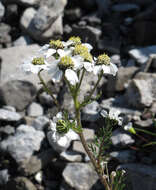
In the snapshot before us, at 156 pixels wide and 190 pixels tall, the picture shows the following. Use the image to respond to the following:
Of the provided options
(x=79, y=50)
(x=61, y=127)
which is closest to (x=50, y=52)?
(x=79, y=50)

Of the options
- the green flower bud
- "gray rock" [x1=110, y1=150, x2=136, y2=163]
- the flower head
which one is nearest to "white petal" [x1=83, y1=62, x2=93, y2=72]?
the flower head

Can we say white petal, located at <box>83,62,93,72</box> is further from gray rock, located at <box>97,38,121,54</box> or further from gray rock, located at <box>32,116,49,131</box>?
gray rock, located at <box>97,38,121,54</box>

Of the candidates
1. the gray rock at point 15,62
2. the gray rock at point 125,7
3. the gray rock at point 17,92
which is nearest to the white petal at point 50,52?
the gray rock at point 15,62

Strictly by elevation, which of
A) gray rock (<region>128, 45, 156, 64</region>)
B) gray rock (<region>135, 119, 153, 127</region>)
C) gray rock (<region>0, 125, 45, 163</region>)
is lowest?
gray rock (<region>0, 125, 45, 163</region>)

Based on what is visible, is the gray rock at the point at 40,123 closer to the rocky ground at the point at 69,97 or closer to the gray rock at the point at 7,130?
the rocky ground at the point at 69,97

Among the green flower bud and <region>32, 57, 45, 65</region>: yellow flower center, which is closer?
<region>32, 57, 45, 65</region>: yellow flower center
